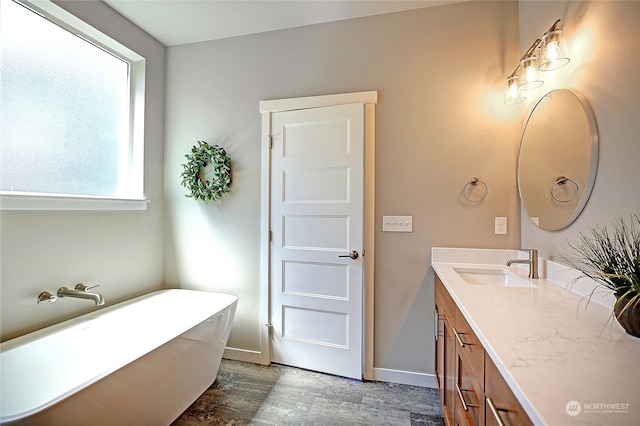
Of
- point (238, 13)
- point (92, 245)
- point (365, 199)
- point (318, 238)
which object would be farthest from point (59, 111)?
point (365, 199)

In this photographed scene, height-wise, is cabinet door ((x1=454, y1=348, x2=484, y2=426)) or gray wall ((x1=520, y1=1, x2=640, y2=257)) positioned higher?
gray wall ((x1=520, y1=1, x2=640, y2=257))

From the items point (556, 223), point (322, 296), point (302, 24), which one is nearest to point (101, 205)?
point (322, 296)

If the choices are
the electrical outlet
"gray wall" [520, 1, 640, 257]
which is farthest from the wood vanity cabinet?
"gray wall" [520, 1, 640, 257]

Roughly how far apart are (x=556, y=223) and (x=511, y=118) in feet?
2.76

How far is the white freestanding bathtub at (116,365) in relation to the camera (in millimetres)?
1104

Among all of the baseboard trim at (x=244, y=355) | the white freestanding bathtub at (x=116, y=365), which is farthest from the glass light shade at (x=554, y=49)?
the baseboard trim at (x=244, y=355)

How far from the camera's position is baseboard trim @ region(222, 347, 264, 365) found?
2.34m

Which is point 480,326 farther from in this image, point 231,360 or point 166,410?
point 231,360

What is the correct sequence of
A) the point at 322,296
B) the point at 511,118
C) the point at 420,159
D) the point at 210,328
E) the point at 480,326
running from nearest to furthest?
the point at 480,326, the point at 210,328, the point at 511,118, the point at 420,159, the point at 322,296

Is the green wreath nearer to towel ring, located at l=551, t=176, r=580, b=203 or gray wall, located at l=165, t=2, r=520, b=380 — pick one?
gray wall, located at l=165, t=2, r=520, b=380

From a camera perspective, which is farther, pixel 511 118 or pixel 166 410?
pixel 511 118

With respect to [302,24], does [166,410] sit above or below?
below

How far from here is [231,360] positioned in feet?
7.87

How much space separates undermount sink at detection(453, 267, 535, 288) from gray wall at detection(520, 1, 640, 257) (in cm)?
35
